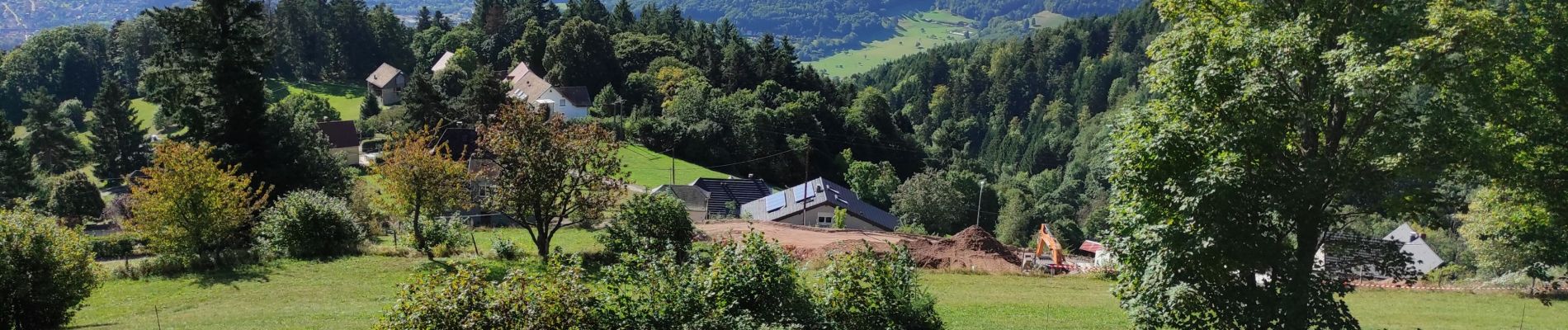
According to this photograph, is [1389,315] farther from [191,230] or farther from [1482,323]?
[191,230]

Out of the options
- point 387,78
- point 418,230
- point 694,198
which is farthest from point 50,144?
point 418,230

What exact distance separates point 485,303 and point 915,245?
2361 centimetres

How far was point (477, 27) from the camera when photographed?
113062mm

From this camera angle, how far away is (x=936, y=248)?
31.8 meters

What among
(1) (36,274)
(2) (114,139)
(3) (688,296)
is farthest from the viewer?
(2) (114,139)

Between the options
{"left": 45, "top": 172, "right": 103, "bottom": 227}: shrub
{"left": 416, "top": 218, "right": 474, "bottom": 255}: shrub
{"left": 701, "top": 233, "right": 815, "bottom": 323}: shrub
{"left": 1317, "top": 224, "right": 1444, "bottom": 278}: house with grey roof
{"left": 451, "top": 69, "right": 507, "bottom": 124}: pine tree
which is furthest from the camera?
{"left": 451, "top": 69, "right": 507, "bottom": 124}: pine tree

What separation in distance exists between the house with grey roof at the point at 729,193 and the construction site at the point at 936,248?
13.5 meters

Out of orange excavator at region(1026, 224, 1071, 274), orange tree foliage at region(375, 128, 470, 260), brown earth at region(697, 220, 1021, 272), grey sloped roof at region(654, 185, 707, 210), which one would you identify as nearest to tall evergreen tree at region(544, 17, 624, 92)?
grey sloped roof at region(654, 185, 707, 210)

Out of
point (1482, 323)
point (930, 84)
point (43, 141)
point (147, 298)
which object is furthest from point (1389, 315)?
point (930, 84)

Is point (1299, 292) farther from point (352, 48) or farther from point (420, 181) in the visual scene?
point (352, 48)

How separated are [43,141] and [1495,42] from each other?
87.0 meters

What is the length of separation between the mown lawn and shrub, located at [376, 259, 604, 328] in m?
7.38

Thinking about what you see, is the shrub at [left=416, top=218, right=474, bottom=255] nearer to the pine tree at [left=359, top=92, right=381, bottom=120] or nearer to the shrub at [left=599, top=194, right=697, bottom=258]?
the shrub at [left=599, top=194, right=697, bottom=258]

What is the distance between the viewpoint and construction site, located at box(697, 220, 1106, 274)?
30094mm
